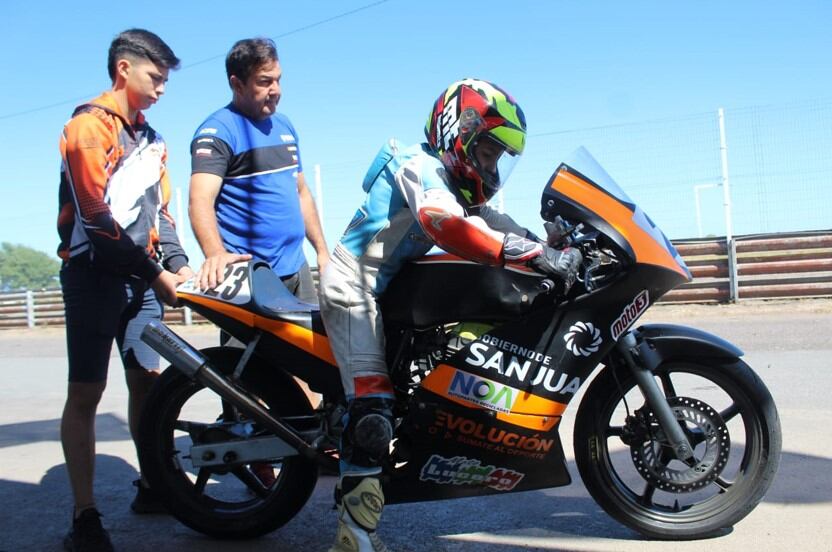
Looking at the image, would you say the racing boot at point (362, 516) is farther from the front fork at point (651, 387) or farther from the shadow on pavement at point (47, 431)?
the shadow on pavement at point (47, 431)

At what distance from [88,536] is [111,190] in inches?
55.4

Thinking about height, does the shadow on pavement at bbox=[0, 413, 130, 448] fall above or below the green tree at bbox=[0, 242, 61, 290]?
above

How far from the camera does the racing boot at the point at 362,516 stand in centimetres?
294

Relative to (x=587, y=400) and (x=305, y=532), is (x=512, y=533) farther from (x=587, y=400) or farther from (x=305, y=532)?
(x=305, y=532)

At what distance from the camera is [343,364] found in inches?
121

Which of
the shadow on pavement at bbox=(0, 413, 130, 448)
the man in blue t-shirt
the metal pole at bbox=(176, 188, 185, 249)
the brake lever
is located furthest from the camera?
the metal pole at bbox=(176, 188, 185, 249)

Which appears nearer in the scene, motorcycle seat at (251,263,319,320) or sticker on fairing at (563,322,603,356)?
sticker on fairing at (563,322,603,356)

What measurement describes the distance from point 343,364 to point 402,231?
1.82ft

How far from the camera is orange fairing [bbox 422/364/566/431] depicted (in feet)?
9.77

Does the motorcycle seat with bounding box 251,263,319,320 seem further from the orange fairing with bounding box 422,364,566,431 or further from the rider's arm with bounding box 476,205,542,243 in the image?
the rider's arm with bounding box 476,205,542,243

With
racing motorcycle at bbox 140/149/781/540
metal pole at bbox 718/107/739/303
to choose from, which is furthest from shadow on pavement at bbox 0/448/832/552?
metal pole at bbox 718/107/739/303

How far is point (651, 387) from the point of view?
3.04 m

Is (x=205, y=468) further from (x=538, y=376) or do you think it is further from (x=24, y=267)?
(x=24, y=267)

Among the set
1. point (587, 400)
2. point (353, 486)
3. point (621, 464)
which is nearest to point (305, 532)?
point (353, 486)
